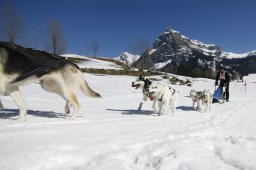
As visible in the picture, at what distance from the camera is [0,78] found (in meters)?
7.77

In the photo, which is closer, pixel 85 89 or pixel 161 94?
pixel 85 89

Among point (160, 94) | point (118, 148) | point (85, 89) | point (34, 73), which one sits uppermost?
point (34, 73)

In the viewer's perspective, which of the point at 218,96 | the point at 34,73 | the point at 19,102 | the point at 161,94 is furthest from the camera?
the point at 218,96

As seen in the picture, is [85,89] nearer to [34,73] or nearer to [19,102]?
[34,73]

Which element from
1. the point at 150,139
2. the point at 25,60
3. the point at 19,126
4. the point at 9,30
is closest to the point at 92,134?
the point at 150,139

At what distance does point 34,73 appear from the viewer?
8305 millimetres

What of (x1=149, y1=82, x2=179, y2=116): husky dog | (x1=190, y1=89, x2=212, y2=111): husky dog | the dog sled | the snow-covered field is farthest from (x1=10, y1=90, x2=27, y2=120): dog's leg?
the dog sled

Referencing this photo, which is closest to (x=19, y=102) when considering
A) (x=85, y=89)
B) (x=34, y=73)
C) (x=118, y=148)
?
(x=34, y=73)

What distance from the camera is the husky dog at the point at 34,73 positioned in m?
7.96

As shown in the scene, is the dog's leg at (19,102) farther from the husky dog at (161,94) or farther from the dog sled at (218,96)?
the dog sled at (218,96)

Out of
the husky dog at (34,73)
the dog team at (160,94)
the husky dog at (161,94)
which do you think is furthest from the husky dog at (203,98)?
the husky dog at (34,73)

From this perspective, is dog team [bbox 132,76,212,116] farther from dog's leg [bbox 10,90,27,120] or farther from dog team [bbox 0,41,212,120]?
dog's leg [bbox 10,90,27,120]

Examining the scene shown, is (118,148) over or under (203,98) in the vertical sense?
under

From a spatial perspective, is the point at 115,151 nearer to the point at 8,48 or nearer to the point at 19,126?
the point at 19,126
